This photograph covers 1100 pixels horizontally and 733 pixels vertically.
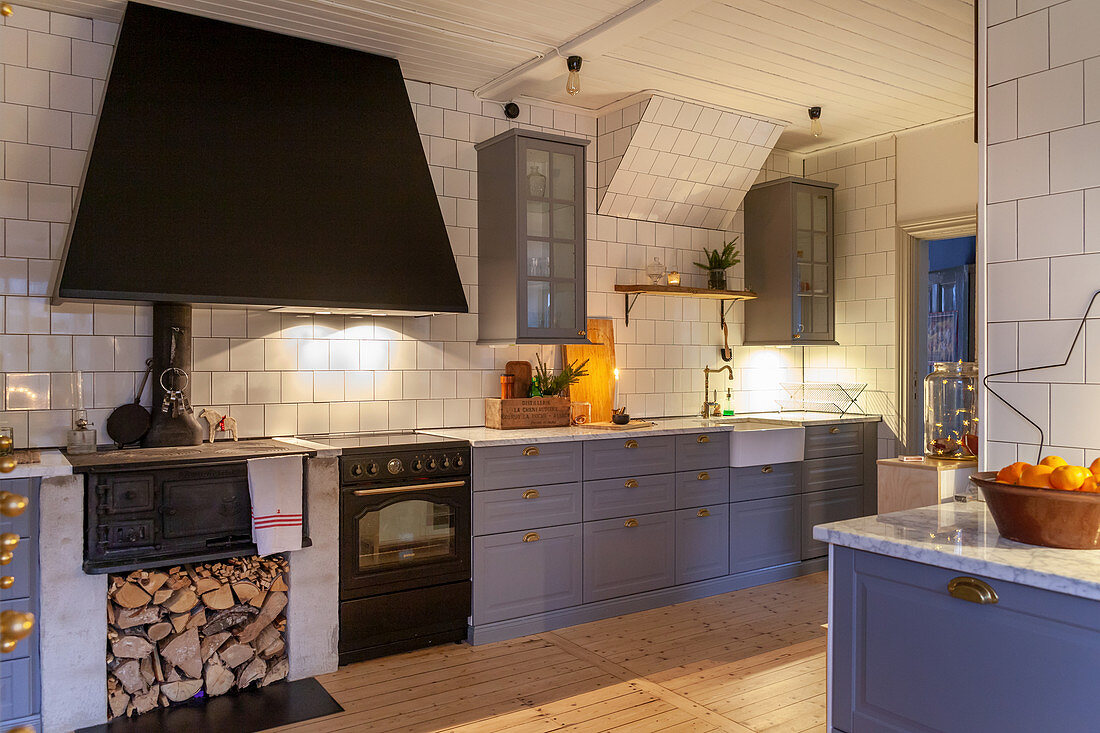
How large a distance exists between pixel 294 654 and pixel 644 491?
6.52 feet

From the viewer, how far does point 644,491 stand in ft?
14.5

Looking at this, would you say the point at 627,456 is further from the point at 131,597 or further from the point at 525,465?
the point at 131,597

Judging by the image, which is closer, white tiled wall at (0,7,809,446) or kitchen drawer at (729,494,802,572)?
white tiled wall at (0,7,809,446)

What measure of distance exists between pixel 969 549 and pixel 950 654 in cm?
23

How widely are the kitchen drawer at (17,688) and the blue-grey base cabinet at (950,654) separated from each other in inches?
110

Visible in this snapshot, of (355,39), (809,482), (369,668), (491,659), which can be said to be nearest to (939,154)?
(809,482)

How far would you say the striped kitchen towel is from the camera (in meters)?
3.27

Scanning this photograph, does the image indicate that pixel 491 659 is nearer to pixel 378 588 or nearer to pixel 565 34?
pixel 378 588

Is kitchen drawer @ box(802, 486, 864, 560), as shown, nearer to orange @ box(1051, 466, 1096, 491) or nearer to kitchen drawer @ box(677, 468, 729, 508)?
kitchen drawer @ box(677, 468, 729, 508)

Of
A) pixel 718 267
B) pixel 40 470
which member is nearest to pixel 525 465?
pixel 40 470

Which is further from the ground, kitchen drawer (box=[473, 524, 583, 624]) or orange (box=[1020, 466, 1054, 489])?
orange (box=[1020, 466, 1054, 489])

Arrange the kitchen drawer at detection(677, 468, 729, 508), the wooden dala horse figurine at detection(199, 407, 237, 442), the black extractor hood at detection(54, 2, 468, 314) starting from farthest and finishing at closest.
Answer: the kitchen drawer at detection(677, 468, 729, 508) → the wooden dala horse figurine at detection(199, 407, 237, 442) → the black extractor hood at detection(54, 2, 468, 314)

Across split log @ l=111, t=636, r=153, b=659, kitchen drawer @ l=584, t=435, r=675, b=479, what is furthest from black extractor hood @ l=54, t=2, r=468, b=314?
split log @ l=111, t=636, r=153, b=659

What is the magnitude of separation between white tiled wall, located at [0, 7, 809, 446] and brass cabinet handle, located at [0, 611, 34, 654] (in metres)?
3.36
